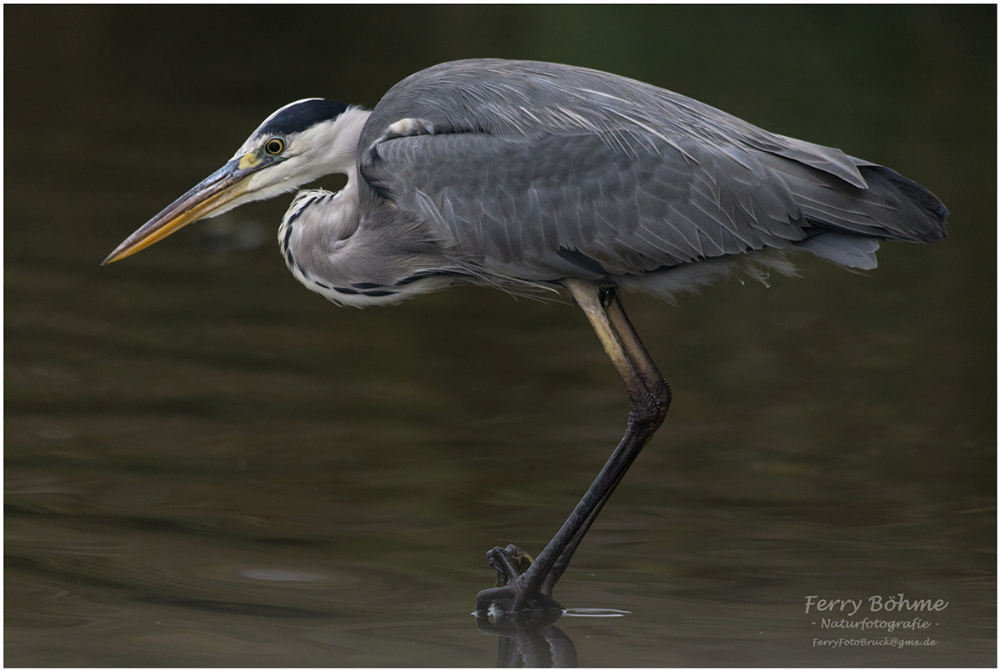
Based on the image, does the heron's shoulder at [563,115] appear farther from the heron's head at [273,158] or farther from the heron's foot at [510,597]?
the heron's foot at [510,597]

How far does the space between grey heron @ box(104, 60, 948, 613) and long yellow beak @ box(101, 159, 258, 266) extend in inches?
8.3

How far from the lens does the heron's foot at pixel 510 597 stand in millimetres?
4391

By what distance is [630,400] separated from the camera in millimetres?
4691

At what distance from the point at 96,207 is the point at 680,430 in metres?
5.14

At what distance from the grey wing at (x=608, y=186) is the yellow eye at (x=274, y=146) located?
42 centimetres

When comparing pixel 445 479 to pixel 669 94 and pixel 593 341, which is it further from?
pixel 593 341

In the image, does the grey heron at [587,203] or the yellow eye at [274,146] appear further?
the yellow eye at [274,146]

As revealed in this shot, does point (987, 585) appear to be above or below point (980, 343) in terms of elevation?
below

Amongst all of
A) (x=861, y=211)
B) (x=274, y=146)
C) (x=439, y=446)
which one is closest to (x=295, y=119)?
(x=274, y=146)

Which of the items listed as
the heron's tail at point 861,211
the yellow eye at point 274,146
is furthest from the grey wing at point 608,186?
the yellow eye at point 274,146

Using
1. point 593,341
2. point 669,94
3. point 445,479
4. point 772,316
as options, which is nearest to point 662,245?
point 669,94

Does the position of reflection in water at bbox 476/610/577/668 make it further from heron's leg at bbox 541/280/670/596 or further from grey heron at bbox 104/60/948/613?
heron's leg at bbox 541/280/670/596

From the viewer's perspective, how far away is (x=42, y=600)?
4320 millimetres

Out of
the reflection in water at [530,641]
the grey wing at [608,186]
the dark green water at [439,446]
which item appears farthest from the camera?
the grey wing at [608,186]
